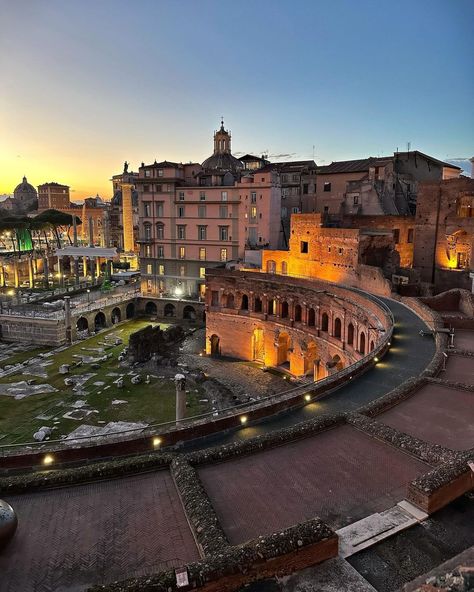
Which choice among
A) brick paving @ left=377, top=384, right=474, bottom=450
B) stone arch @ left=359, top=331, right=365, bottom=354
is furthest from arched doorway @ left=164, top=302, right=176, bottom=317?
brick paving @ left=377, top=384, right=474, bottom=450

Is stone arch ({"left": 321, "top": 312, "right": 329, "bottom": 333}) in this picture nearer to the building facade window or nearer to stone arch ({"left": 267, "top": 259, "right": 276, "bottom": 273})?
stone arch ({"left": 267, "top": 259, "right": 276, "bottom": 273})

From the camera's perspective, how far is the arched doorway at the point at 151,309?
55.1 metres

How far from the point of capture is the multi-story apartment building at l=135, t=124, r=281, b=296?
51.6 metres

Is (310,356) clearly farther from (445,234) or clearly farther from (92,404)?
(445,234)

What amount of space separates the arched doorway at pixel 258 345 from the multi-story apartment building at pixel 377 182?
1638 cm

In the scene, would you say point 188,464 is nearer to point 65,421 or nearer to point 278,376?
point 65,421

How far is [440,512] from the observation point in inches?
371

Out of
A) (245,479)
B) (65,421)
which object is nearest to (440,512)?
(245,479)

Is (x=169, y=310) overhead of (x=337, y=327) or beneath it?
beneath

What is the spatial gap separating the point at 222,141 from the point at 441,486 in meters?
67.6

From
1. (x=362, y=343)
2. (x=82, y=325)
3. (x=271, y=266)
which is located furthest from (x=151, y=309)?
(x=362, y=343)

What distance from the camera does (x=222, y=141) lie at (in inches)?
2778

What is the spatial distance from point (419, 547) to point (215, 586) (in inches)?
157

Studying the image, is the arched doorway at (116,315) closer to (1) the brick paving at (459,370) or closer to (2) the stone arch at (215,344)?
(2) the stone arch at (215,344)
